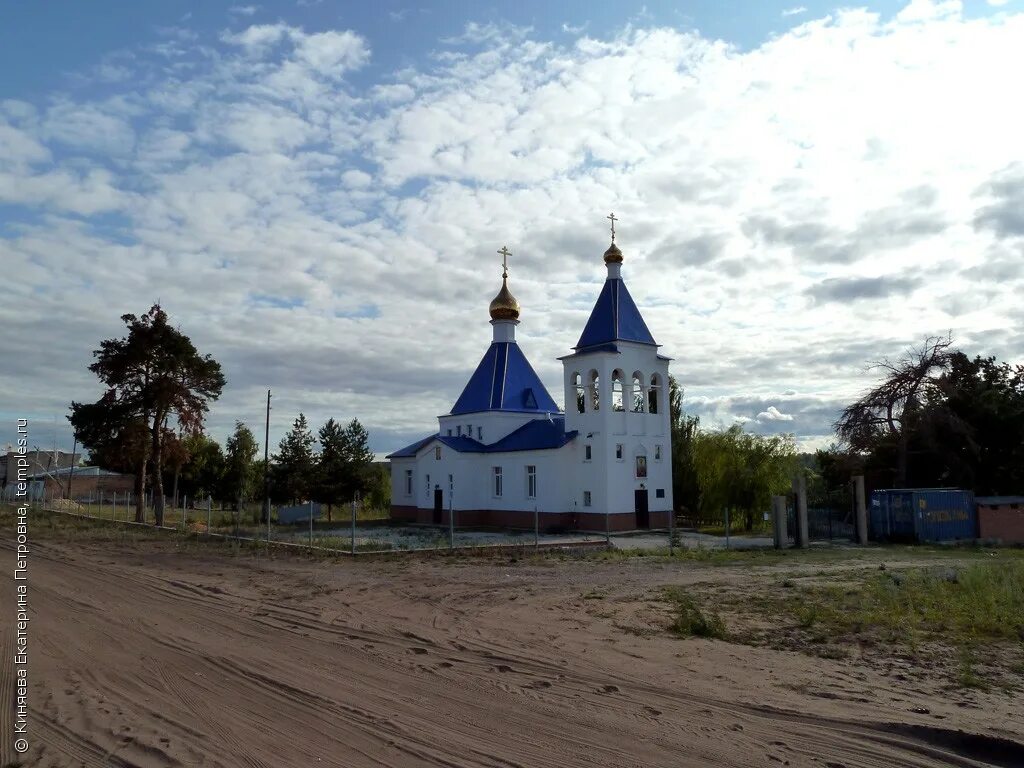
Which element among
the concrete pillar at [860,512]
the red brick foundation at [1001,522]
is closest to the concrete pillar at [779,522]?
the concrete pillar at [860,512]

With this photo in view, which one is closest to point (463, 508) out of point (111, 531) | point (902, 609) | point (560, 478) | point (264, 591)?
point (560, 478)

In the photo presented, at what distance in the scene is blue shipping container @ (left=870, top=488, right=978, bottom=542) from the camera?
28984 millimetres

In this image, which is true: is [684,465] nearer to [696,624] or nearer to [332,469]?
[332,469]

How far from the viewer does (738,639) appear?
423 inches

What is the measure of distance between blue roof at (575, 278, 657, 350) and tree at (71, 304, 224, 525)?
1827 centimetres

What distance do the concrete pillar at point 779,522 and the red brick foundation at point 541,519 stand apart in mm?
6648

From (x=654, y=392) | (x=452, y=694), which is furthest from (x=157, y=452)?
(x=452, y=694)

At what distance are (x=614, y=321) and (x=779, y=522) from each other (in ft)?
40.6

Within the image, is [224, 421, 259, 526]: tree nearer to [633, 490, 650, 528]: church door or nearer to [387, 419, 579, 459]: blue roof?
[387, 419, 579, 459]: blue roof

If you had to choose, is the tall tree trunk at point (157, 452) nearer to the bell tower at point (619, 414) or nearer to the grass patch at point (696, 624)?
the bell tower at point (619, 414)

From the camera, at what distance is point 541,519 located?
3584 cm

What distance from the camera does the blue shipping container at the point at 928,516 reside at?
28984mm

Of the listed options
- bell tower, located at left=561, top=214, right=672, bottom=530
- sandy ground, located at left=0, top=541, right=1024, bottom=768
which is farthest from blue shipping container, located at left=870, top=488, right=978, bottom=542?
sandy ground, located at left=0, top=541, right=1024, bottom=768

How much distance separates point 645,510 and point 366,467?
20418 millimetres
